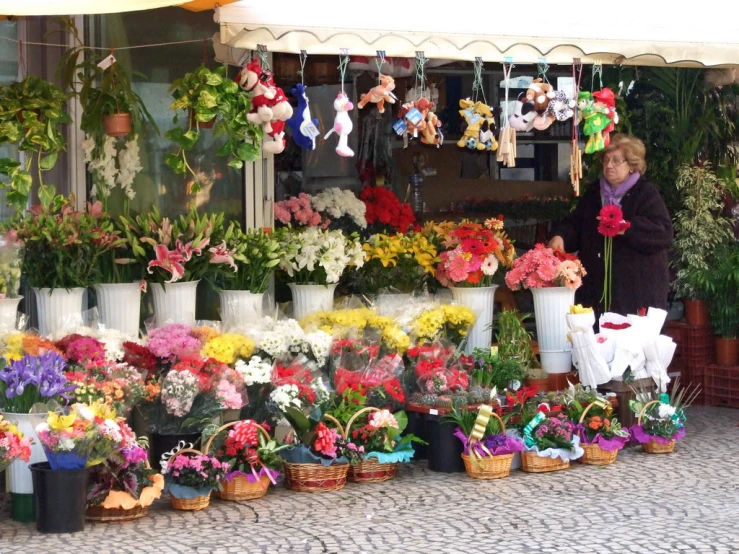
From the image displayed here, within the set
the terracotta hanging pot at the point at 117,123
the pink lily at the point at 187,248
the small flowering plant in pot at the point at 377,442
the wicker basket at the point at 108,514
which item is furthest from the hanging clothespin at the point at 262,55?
the wicker basket at the point at 108,514

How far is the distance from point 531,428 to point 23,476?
268 cm

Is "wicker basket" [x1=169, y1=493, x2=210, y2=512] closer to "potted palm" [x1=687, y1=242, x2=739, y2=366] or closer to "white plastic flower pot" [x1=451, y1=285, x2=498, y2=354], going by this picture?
"white plastic flower pot" [x1=451, y1=285, x2=498, y2=354]

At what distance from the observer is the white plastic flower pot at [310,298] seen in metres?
7.56

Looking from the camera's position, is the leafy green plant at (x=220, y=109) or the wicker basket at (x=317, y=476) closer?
the wicker basket at (x=317, y=476)

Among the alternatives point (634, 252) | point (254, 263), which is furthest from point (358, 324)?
point (634, 252)

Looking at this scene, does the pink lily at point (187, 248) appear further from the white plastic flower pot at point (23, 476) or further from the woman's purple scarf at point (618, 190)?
the woman's purple scarf at point (618, 190)

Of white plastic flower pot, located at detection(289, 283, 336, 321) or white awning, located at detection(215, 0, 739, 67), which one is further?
white plastic flower pot, located at detection(289, 283, 336, 321)

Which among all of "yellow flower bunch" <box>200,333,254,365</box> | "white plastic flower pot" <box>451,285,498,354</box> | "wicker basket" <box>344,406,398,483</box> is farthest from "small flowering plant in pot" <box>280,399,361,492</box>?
"white plastic flower pot" <box>451,285,498,354</box>

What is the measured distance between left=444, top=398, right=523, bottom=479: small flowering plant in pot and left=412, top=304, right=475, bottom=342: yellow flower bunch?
2.56 feet

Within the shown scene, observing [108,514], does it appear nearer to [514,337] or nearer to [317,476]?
[317,476]

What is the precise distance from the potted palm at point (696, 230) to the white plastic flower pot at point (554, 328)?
163 cm

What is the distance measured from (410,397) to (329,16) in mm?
2157

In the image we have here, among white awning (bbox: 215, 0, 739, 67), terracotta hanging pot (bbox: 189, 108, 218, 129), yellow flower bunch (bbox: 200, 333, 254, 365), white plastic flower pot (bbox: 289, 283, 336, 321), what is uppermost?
white awning (bbox: 215, 0, 739, 67)

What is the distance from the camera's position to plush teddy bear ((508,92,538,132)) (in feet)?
23.0
